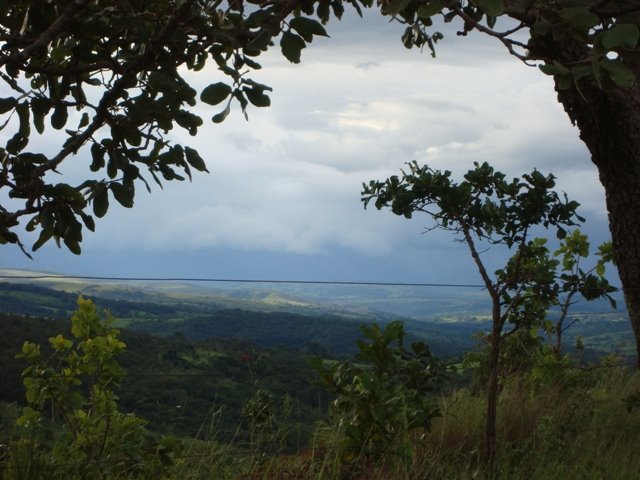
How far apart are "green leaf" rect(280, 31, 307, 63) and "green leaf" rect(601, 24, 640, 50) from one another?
72 cm

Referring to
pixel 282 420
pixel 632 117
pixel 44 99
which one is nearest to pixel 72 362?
pixel 282 420

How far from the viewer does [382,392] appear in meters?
3.92

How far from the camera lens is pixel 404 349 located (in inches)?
→ 174

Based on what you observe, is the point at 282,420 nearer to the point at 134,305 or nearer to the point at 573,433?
the point at 573,433

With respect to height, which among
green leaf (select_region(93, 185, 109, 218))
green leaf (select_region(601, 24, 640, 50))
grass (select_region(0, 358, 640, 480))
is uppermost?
green leaf (select_region(601, 24, 640, 50))

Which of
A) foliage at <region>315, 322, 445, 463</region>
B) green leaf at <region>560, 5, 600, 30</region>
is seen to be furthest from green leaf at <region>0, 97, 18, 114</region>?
foliage at <region>315, 322, 445, 463</region>

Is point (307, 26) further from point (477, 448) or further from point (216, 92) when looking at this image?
point (477, 448)

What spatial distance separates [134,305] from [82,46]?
266ft

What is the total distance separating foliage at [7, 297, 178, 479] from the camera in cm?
320

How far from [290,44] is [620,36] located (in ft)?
2.55

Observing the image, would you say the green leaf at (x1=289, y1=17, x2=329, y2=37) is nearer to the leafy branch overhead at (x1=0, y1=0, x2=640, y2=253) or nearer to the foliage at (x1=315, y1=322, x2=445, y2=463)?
the leafy branch overhead at (x1=0, y1=0, x2=640, y2=253)

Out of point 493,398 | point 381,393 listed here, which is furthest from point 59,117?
point 493,398

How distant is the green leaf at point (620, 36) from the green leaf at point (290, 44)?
721mm

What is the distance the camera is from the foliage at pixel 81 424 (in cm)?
320
